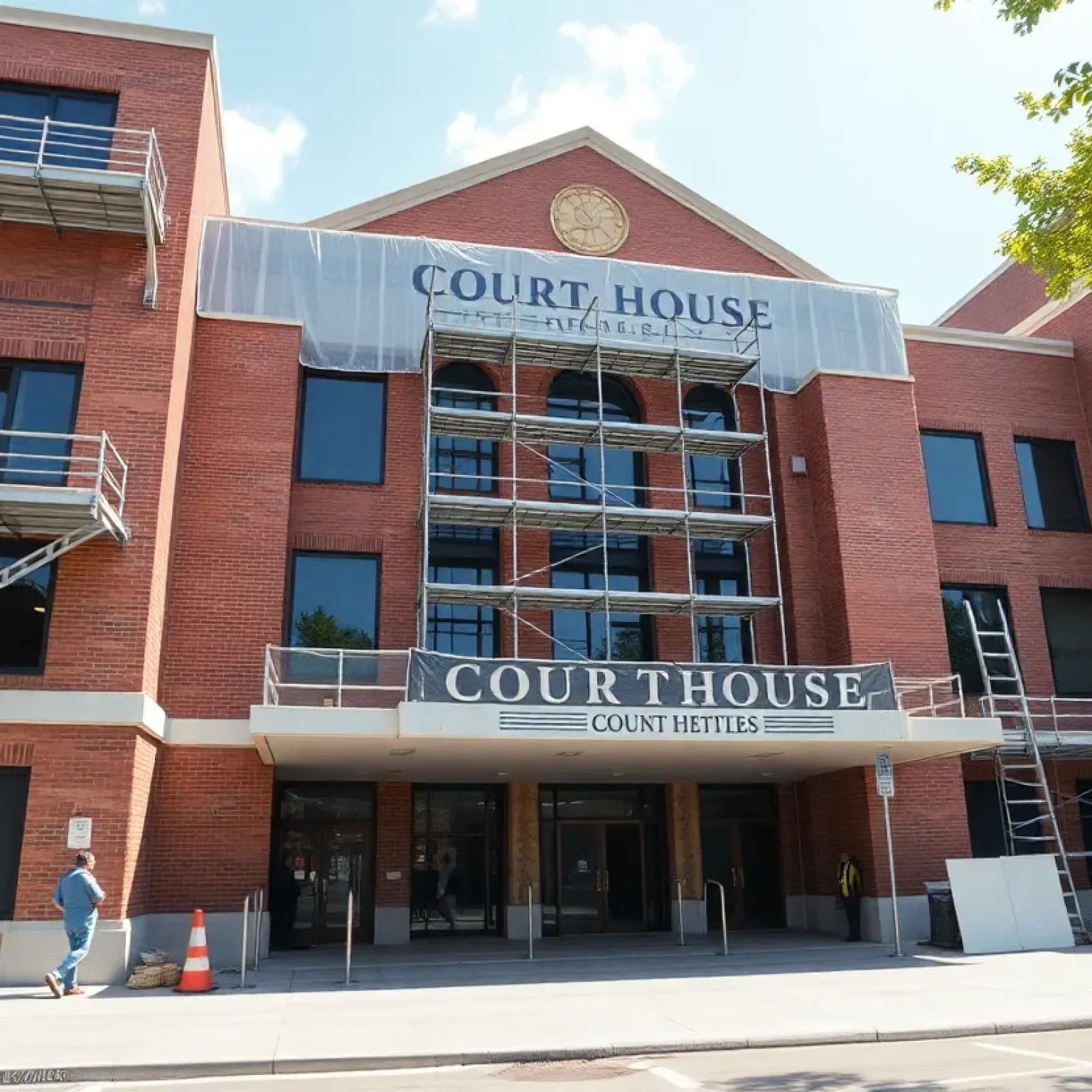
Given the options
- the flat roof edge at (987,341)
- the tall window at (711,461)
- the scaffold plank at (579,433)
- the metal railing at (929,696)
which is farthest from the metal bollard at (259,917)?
the flat roof edge at (987,341)

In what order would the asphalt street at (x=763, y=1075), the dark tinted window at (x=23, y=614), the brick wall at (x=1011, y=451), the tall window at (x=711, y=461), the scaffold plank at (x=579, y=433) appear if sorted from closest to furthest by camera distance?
the asphalt street at (x=763, y=1075) < the dark tinted window at (x=23, y=614) < the scaffold plank at (x=579, y=433) < the tall window at (x=711, y=461) < the brick wall at (x=1011, y=451)

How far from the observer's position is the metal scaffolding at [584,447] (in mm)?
18828

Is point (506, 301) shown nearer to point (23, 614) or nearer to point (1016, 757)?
point (23, 614)

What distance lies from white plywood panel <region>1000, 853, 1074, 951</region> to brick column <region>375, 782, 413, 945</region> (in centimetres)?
1007

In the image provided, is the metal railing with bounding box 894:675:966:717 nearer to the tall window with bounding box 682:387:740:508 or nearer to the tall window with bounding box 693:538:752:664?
the tall window with bounding box 693:538:752:664

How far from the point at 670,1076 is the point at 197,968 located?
24.4 feet

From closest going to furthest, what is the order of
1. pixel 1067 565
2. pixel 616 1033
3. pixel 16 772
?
pixel 616 1033 < pixel 16 772 < pixel 1067 565

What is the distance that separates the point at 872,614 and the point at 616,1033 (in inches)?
468

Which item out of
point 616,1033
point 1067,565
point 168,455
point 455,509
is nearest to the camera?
point 616,1033

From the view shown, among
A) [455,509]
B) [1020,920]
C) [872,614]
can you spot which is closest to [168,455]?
[455,509]

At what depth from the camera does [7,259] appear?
16.3 m

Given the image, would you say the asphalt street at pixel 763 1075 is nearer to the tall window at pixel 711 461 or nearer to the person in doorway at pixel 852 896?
the person in doorway at pixel 852 896

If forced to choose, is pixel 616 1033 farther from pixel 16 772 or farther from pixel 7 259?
pixel 7 259

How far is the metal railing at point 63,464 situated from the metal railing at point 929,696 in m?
13.4
